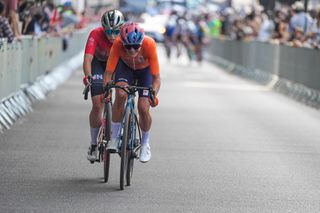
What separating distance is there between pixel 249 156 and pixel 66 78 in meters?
19.0

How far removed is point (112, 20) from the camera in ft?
44.0

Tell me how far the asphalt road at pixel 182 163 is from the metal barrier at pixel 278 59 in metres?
1.14

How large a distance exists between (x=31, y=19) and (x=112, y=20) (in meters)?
13.3

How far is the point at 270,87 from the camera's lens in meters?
32.8

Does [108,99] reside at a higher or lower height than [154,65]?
lower

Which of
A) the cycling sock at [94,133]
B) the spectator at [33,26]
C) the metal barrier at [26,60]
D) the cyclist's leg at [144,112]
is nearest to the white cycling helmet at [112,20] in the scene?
the cyclist's leg at [144,112]

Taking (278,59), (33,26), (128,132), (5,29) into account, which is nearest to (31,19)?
(33,26)

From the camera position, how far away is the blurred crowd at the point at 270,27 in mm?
30719

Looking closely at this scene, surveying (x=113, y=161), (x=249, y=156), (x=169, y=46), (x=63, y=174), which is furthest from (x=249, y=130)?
(x=169, y=46)

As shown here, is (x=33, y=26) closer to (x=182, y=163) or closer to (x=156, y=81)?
(x=182, y=163)

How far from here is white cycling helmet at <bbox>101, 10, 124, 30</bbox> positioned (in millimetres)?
13352

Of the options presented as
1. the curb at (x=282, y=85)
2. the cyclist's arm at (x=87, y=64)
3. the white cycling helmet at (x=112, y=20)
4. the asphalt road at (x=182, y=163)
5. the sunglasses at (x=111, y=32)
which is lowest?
the curb at (x=282, y=85)

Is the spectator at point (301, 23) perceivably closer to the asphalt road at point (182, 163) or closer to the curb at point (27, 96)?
the asphalt road at point (182, 163)

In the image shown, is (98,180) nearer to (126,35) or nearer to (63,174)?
(63,174)
